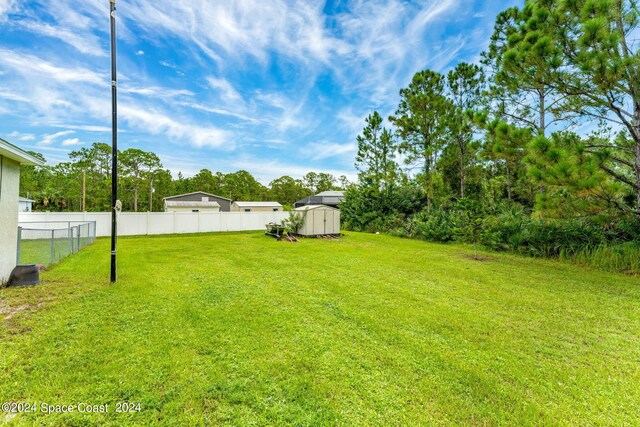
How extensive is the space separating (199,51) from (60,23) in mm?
4142

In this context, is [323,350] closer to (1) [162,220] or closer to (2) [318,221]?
(2) [318,221]

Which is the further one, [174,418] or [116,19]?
[116,19]

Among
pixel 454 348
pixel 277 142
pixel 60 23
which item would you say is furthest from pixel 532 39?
pixel 277 142

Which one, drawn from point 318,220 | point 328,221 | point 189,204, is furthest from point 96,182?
→ point 328,221

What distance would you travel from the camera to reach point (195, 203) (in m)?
26.4

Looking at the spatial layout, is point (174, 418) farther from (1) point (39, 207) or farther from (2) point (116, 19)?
(1) point (39, 207)

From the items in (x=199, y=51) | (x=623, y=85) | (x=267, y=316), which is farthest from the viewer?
(x=199, y=51)

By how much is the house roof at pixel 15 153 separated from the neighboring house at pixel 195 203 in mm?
19402

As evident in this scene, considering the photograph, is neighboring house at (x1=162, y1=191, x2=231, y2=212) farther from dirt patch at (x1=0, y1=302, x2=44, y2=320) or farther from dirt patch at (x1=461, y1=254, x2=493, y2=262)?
dirt patch at (x1=461, y1=254, x2=493, y2=262)

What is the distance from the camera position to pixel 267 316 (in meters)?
3.66

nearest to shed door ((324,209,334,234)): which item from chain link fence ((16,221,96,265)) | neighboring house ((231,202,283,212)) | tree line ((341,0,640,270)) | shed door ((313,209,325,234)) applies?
shed door ((313,209,325,234))

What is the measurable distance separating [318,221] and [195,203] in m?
17.7

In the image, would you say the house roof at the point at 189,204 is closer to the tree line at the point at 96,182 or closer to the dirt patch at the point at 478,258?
the tree line at the point at 96,182

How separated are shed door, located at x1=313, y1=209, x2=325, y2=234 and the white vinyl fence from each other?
16.9 feet
